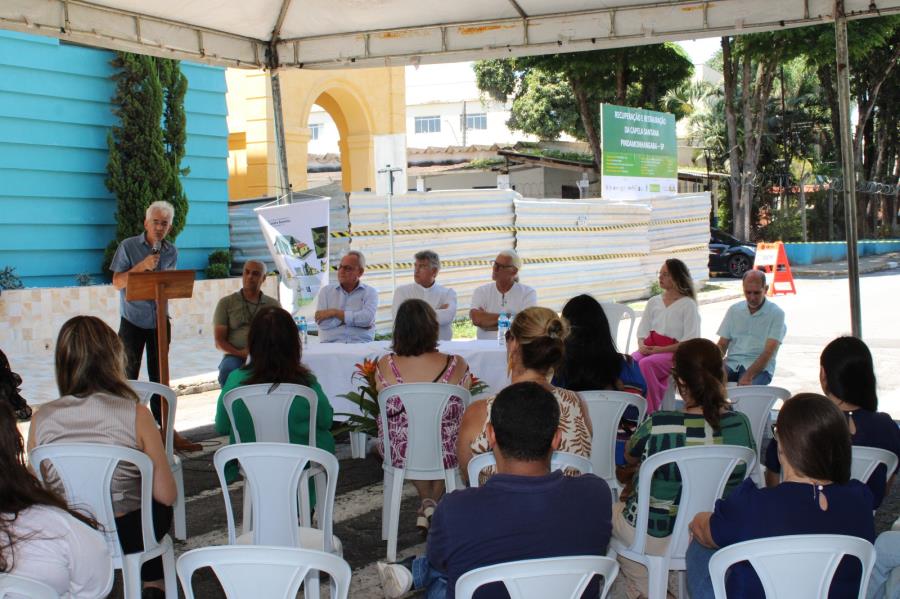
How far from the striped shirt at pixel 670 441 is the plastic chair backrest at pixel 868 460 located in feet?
1.30

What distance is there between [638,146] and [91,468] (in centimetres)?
1695

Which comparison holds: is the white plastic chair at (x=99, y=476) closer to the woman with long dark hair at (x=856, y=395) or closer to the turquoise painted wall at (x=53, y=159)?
the woman with long dark hair at (x=856, y=395)

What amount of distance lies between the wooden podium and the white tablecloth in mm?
961

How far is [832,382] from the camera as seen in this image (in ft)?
13.0

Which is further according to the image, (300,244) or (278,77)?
(300,244)

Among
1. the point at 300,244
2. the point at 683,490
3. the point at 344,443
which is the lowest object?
the point at 344,443

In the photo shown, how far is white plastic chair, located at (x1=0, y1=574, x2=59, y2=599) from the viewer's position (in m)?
2.13

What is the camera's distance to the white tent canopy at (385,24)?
680cm

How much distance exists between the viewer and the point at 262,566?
2.29 meters

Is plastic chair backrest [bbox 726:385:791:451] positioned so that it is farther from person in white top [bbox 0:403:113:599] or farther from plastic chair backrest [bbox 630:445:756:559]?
person in white top [bbox 0:403:113:599]

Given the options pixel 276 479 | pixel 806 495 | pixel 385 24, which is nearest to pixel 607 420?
pixel 276 479

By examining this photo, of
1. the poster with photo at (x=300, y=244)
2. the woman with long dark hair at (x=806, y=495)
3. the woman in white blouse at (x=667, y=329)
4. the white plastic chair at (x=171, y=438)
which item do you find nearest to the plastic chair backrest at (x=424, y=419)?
the white plastic chair at (x=171, y=438)

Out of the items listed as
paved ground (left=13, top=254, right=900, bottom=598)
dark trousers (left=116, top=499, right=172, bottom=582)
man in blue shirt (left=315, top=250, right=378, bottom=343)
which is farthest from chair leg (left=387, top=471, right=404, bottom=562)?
man in blue shirt (left=315, top=250, right=378, bottom=343)

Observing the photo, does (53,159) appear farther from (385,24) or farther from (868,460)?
(868,460)
